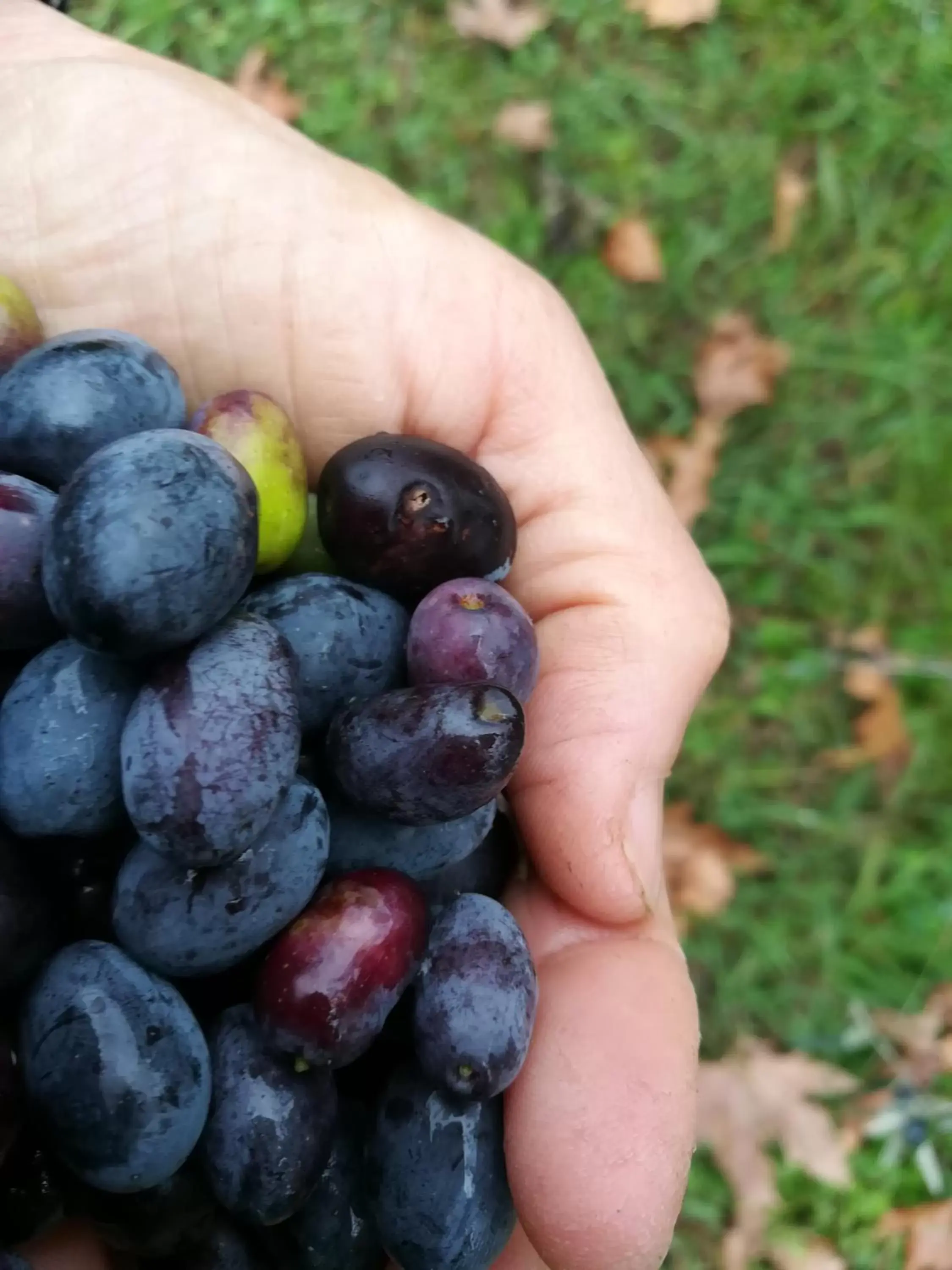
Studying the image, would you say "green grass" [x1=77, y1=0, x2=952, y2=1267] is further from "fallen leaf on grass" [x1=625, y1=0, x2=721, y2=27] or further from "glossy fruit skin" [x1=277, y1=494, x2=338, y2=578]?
"glossy fruit skin" [x1=277, y1=494, x2=338, y2=578]

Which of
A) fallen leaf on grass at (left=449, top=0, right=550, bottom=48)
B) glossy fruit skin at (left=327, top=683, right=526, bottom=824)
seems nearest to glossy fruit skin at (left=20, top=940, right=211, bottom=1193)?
glossy fruit skin at (left=327, top=683, right=526, bottom=824)

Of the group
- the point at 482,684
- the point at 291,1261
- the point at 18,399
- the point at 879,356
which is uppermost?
the point at 18,399

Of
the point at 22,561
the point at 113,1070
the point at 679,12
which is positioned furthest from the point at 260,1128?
the point at 679,12

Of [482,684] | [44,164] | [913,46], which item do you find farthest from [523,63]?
[482,684]

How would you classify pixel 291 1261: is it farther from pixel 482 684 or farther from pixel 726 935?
pixel 726 935

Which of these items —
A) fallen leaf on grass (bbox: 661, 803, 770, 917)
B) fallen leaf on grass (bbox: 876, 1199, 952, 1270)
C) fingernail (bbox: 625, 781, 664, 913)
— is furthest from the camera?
fallen leaf on grass (bbox: 661, 803, 770, 917)

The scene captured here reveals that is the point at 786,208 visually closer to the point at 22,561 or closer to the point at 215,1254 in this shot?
the point at 22,561
